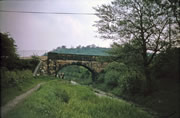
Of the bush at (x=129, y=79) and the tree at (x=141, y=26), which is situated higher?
the tree at (x=141, y=26)

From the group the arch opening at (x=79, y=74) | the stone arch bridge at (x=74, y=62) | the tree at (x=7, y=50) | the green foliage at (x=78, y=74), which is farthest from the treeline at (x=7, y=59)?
the green foliage at (x=78, y=74)

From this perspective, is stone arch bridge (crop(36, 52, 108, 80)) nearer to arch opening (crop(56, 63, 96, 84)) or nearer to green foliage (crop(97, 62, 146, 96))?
green foliage (crop(97, 62, 146, 96))

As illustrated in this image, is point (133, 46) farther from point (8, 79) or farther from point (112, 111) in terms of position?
point (8, 79)

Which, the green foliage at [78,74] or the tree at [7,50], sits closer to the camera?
the tree at [7,50]

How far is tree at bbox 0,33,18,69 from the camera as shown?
239 centimetres

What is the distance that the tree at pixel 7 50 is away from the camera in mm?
A: 2391

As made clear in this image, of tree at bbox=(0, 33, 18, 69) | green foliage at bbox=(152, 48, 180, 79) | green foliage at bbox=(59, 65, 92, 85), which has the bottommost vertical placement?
green foliage at bbox=(59, 65, 92, 85)

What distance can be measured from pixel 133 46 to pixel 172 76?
2768 millimetres

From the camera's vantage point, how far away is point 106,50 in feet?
30.2

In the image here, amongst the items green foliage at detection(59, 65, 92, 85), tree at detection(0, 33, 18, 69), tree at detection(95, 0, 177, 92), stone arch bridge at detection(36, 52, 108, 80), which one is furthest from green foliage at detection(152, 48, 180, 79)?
green foliage at detection(59, 65, 92, 85)

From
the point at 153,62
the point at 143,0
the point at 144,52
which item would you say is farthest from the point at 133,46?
the point at 143,0

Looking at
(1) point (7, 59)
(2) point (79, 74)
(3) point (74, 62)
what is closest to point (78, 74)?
(2) point (79, 74)

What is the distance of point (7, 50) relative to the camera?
2.45 m

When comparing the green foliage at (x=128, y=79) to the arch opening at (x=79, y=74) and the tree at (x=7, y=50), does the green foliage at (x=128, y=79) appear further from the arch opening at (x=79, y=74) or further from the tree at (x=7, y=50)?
the arch opening at (x=79, y=74)
